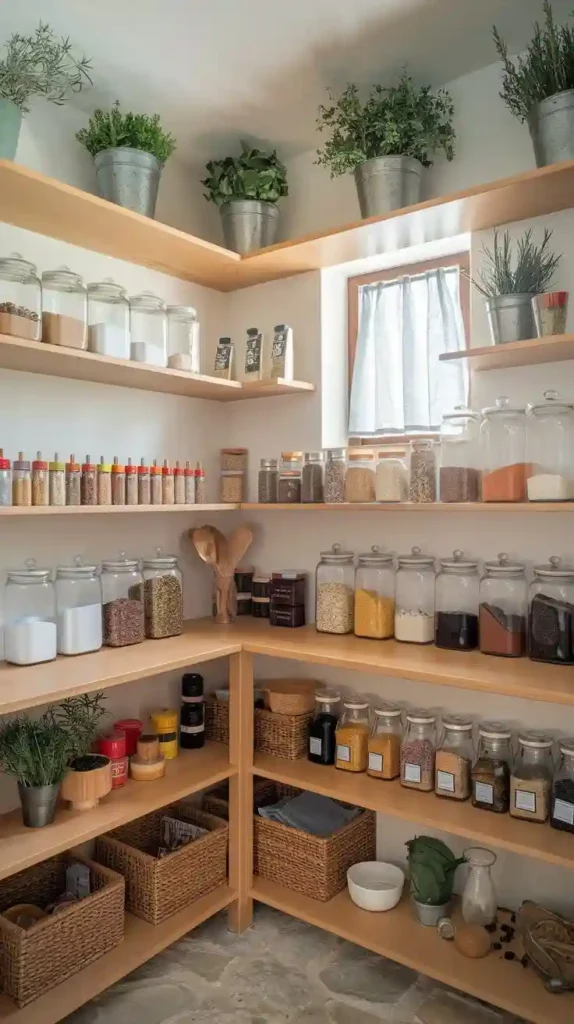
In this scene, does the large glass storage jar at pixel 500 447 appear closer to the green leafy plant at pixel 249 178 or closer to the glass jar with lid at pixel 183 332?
the glass jar with lid at pixel 183 332

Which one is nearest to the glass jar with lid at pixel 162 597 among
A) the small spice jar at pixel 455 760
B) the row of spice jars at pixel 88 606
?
the row of spice jars at pixel 88 606

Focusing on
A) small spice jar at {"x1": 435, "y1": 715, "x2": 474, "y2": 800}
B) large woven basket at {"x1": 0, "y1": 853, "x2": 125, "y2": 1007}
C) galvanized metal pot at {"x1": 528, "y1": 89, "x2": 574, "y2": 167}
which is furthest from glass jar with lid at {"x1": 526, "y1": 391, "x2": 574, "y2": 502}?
large woven basket at {"x1": 0, "y1": 853, "x2": 125, "y2": 1007}

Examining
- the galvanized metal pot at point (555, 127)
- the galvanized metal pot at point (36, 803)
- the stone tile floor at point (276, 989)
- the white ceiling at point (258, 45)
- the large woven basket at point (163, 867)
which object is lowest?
the stone tile floor at point (276, 989)

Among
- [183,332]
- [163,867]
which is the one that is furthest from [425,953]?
[183,332]

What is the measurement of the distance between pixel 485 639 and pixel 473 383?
79cm

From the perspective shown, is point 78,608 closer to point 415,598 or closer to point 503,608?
point 415,598

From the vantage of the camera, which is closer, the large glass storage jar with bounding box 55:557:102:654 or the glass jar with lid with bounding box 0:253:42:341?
the glass jar with lid with bounding box 0:253:42:341

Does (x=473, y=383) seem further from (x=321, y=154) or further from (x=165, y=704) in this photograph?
(x=165, y=704)

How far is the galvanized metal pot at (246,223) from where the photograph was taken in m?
2.52

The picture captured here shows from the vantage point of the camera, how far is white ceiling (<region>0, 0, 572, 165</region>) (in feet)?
6.39

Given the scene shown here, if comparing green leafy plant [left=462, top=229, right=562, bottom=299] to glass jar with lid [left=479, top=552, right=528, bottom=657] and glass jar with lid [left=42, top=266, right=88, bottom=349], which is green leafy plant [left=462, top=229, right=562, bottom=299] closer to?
glass jar with lid [left=479, top=552, right=528, bottom=657]

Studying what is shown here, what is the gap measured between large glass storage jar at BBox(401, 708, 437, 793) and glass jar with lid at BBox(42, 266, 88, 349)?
1471 mm

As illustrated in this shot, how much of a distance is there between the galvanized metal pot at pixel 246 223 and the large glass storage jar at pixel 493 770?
1.76 metres

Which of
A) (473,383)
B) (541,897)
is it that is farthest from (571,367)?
(541,897)
